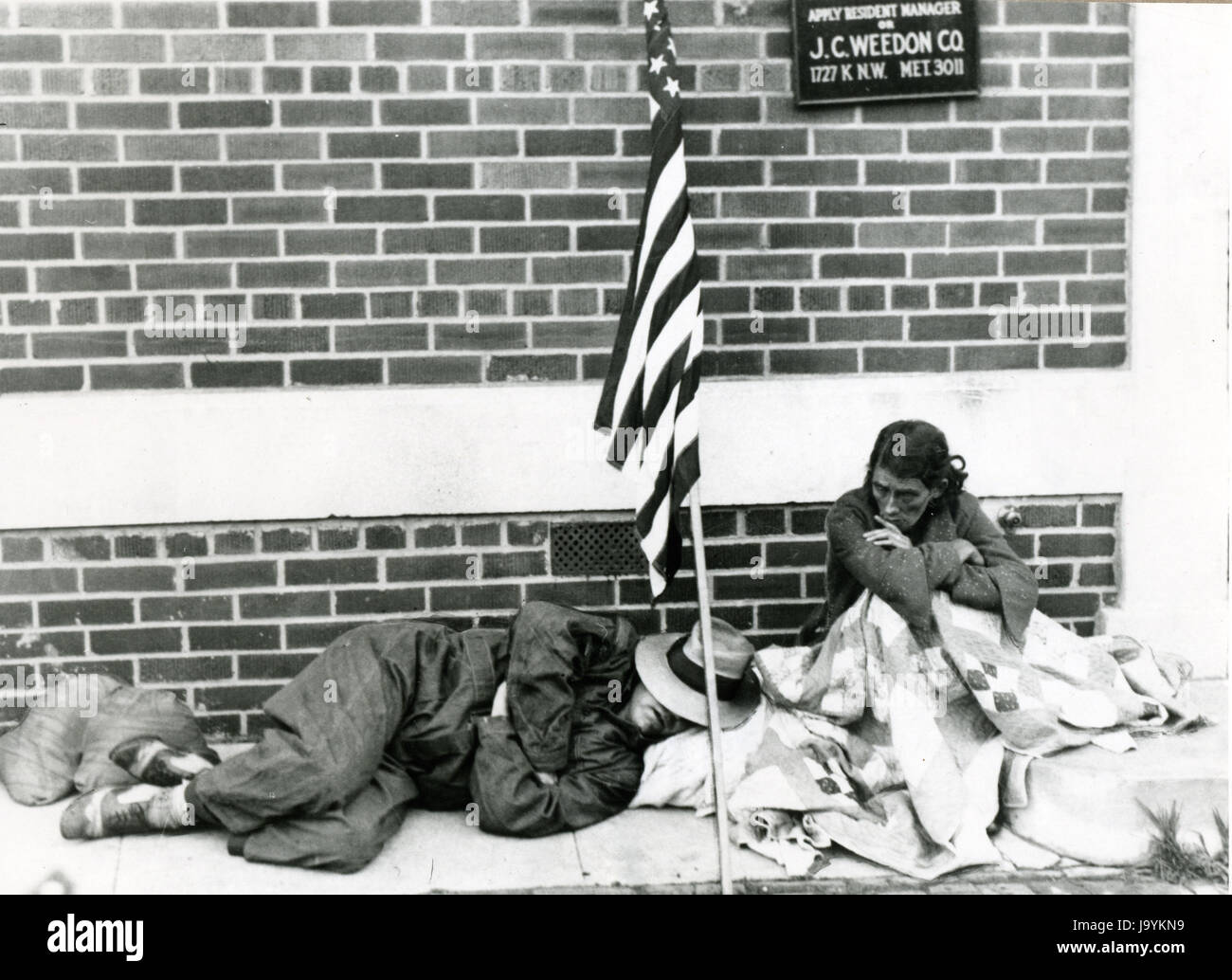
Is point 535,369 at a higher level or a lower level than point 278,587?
higher

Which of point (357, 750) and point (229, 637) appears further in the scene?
point (229, 637)

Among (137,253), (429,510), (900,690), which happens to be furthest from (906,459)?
(137,253)

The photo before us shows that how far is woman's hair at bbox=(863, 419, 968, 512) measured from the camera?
3932 mm

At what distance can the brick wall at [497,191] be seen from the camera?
406cm

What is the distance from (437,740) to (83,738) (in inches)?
45.3

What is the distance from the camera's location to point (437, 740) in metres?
3.83

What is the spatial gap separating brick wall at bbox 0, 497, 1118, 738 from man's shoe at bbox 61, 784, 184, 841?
582 mm

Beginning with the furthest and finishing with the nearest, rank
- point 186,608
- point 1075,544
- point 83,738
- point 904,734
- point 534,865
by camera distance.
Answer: point 1075,544
point 186,608
point 83,738
point 904,734
point 534,865

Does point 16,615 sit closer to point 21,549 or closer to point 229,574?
point 21,549

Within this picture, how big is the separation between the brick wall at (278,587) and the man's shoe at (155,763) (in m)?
0.37

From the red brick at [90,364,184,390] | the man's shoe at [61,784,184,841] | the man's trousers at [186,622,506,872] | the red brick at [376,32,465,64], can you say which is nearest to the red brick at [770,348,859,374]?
the man's trousers at [186,622,506,872]

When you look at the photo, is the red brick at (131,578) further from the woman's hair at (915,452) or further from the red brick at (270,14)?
the woman's hair at (915,452)

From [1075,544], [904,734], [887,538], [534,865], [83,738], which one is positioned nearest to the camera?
[534,865]

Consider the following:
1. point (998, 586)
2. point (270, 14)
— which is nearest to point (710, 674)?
point (998, 586)
